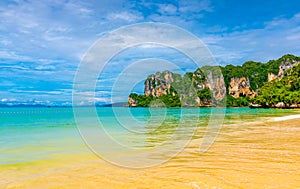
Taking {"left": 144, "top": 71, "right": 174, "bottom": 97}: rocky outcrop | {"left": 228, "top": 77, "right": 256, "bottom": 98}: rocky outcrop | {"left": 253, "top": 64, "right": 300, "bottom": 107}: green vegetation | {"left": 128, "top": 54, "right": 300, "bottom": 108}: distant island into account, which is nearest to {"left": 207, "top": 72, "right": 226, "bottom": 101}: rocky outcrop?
{"left": 128, "top": 54, "right": 300, "bottom": 108}: distant island

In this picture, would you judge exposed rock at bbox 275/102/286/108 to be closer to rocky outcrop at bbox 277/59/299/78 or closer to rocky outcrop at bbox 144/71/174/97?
rocky outcrop at bbox 144/71/174/97

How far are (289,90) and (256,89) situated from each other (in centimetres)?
5722

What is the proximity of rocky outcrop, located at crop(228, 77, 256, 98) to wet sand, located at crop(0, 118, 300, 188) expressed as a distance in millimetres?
149709

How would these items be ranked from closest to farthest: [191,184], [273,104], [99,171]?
1. [191,184]
2. [99,171]
3. [273,104]

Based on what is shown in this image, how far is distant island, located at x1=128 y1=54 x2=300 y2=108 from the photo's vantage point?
9906 centimetres

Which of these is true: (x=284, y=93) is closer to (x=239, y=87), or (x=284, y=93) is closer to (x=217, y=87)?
(x=217, y=87)

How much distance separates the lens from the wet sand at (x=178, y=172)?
525 centimetres

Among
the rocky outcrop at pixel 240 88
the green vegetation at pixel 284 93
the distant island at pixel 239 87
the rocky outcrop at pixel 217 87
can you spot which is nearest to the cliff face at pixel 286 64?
the distant island at pixel 239 87

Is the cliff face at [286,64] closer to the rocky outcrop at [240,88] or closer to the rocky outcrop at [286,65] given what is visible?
the rocky outcrop at [286,65]

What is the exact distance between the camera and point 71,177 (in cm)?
605

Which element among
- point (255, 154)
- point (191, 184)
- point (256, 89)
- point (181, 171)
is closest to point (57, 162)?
point (181, 171)

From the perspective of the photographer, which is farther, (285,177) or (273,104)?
(273,104)

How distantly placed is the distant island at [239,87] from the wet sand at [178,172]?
89702 millimetres

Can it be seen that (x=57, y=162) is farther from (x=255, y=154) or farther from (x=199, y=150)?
(x=255, y=154)
